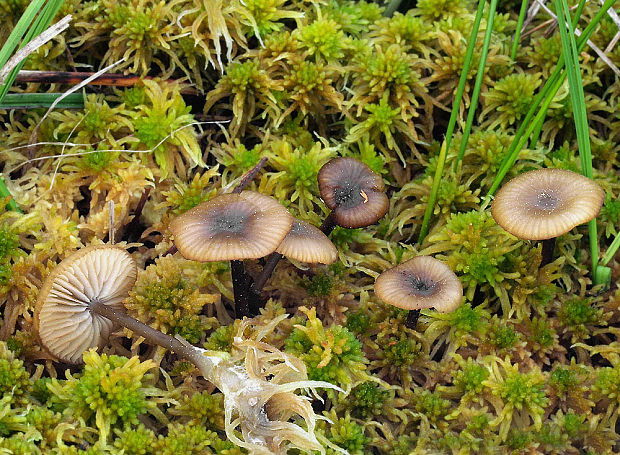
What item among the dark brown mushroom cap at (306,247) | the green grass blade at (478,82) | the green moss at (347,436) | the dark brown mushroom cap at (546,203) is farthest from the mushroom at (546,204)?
the green moss at (347,436)

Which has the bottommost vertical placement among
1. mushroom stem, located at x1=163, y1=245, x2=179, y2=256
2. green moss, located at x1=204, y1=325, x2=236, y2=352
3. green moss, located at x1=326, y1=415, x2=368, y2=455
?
green moss, located at x1=326, y1=415, x2=368, y2=455

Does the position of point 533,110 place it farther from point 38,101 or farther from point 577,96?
point 38,101

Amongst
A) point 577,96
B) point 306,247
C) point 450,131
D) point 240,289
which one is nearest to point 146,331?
point 240,289

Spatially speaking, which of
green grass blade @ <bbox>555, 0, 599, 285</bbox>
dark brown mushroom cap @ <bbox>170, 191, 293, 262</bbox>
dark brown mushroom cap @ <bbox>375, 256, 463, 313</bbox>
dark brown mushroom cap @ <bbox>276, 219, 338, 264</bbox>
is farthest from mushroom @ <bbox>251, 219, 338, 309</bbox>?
green grass blade @ <bbox>555, 0, 599, 285</bbox>

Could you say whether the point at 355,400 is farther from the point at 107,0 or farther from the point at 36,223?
the point at 107,0

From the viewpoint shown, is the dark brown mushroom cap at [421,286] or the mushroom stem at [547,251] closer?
the dark brown mushroom cap at [421,286]

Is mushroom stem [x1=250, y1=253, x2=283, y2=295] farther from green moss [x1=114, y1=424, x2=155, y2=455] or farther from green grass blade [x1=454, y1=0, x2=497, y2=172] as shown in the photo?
green grass blade [x1=454, y1=0, x2=497, y2=172]

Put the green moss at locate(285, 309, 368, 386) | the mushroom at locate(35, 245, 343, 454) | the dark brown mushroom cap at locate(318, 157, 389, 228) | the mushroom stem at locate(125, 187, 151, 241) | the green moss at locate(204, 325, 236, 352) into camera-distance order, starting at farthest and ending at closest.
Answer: the mushroom stem at locate(125, 187, 151, 241), the dark brown mushroom cap at locate(318, 157, 389, 228), the green moss at locate(204, 325, 236, 352), the green moss at locate(285, 309, 368, 386), the mushroom at locate(35, 245, 343, 454)

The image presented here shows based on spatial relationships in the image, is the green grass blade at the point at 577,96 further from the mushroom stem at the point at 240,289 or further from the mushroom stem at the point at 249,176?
the mushroom stem at the point at 240,289
